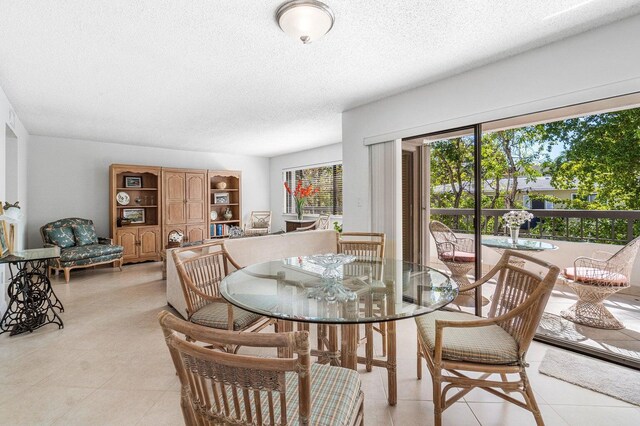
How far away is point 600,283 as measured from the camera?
2.87 m

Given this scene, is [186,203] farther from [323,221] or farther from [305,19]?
[305,19]

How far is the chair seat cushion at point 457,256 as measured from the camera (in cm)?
373

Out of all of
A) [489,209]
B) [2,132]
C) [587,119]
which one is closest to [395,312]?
[2,132]

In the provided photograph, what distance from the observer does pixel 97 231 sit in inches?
230

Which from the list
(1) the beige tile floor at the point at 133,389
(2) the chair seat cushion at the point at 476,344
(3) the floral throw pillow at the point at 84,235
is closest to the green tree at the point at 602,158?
(1) the beige tile floor at the point at 133,389

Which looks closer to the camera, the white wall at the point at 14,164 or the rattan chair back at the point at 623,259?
the rattan chair back at the point at 623,259

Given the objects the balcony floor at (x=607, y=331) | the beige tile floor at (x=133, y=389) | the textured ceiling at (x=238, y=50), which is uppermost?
the textured ceiling at (x=238, y=50)

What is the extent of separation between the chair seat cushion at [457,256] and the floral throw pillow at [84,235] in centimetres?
570

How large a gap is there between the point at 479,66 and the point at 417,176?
4.72ft

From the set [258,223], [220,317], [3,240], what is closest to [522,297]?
[220,317]

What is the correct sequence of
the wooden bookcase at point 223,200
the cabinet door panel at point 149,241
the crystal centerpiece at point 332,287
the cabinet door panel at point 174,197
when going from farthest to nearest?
the wooden bookcase at point 223,200 < the cabinet door panel at point 174,197 < the cabinet door panel at point 149,241 < the crystal centerpiece at point 332,287

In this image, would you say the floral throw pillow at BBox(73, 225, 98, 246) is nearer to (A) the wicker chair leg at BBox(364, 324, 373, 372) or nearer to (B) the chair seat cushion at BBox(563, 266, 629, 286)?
(A) the wicker chair leg at BBox(364, 324, 373, 372)

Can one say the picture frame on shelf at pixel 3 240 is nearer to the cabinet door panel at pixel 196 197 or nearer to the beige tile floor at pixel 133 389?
the beige tile floor at pixel 133 389

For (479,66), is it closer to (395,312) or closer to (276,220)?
(395,312)
